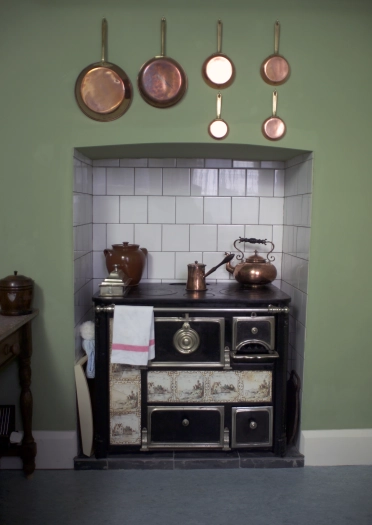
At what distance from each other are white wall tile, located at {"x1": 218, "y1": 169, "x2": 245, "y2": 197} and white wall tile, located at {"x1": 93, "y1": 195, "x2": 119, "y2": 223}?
61cm

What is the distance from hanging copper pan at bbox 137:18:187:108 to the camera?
2.33 meters

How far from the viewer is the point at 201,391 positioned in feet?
8.16

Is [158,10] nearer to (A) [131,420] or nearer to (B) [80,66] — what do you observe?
(B) [80,66]

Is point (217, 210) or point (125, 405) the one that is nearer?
point (125, 405)

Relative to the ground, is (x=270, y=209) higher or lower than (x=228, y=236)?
higher

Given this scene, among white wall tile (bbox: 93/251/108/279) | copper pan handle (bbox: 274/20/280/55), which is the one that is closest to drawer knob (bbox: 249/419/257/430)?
white wall tile (bbox: 93/251/108/279)

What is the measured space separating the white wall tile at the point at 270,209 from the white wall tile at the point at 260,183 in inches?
1.6

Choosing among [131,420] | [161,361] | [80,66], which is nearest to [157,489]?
[131,420]

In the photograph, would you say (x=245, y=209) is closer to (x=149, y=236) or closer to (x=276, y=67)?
(x=149, y=236)

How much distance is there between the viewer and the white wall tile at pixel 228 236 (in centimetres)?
294

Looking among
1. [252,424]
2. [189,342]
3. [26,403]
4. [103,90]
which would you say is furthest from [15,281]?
[252,424]

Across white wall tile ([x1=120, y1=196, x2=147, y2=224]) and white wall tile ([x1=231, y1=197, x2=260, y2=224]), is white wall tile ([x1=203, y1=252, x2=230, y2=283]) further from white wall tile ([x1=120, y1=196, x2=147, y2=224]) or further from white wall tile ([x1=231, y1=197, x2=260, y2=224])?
white wall tile ([x1=120, y1=196, x2=147, y2=224])

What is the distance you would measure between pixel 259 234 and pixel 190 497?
1460 mm

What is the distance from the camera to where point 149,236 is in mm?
2928
